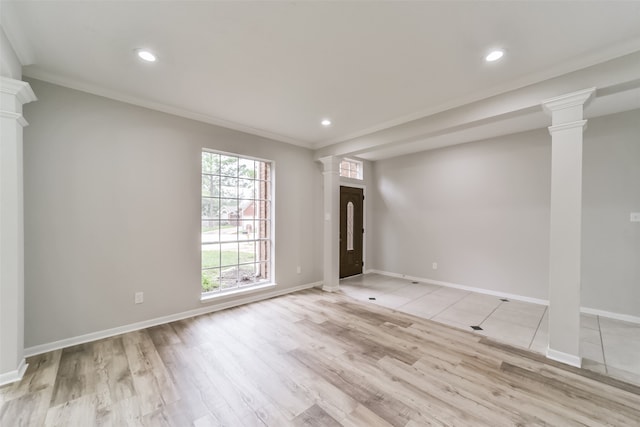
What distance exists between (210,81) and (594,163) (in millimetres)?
5335

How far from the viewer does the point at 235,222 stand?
409cm

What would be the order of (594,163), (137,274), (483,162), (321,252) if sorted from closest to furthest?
1. (137,274)
2. (594,163)
3. (483,162)
4. (321,252)

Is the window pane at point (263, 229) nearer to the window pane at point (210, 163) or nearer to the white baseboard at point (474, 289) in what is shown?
the window pane at point (210, 163)

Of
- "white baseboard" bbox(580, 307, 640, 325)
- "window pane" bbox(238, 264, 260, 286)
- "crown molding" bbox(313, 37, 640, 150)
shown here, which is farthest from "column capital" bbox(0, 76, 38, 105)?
"white baseboard" bbox(580, 307, 640, 325)

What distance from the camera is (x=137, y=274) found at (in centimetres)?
306

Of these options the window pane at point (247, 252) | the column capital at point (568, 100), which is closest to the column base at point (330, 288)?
the window pane at point (247, 252)

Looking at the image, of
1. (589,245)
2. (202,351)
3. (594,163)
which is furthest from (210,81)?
(589,245)

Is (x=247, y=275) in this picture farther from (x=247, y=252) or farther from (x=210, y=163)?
(x=210, y=163)

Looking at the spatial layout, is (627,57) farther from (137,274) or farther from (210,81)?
(137,274)

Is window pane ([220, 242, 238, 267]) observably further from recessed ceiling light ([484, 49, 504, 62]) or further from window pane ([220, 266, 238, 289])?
recessed ceiling light ([484, 49, 504, 62])

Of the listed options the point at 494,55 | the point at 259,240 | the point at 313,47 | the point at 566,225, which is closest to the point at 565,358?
the point at 566,225

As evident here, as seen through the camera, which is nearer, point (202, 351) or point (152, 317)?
point (202, 351)

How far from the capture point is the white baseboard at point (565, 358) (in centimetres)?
234

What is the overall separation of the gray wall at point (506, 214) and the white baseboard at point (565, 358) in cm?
200
